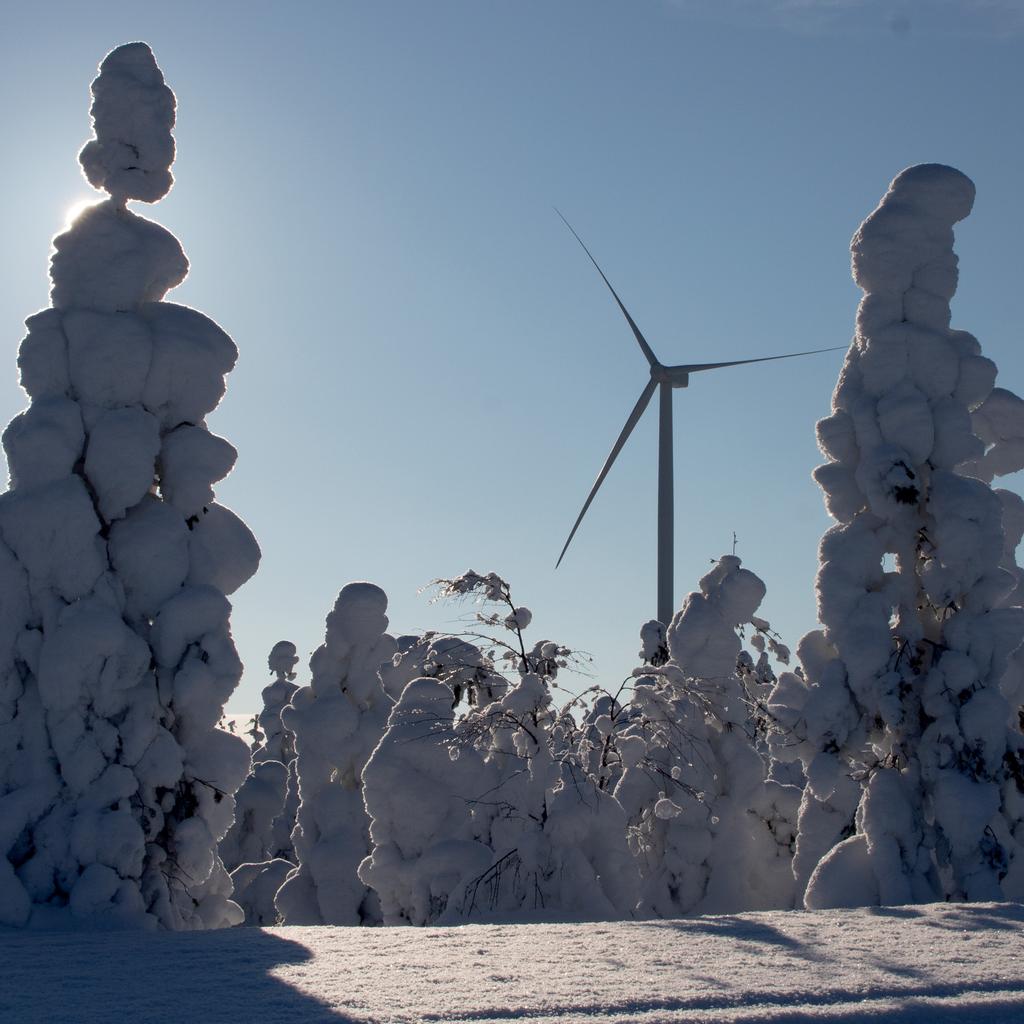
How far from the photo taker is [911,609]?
17797mm

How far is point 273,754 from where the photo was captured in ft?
137

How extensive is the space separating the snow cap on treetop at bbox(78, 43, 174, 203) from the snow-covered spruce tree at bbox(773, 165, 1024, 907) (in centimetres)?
992

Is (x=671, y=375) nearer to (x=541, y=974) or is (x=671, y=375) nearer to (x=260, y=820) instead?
(x=260, y=820)

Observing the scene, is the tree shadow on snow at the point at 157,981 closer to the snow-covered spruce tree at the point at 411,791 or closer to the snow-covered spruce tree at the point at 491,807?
the snow-covered spruce tree at the point at 491,807

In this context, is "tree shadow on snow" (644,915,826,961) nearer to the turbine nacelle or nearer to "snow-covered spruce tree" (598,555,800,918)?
"snow-covered spruce tree" (598,555,800,918)

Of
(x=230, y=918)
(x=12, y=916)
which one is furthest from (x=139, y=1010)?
(x=230, y=918)

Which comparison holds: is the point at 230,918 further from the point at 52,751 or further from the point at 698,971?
the point at 698,971

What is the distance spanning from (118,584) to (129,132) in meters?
6.10

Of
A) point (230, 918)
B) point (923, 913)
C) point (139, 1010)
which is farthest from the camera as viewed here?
point (230, 918)

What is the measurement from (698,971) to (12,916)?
8.46 m

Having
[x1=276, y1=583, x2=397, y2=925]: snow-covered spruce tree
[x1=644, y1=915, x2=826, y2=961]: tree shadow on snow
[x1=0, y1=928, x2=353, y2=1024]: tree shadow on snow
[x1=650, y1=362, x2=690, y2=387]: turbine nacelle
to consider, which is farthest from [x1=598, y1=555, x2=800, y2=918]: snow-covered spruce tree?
[x1=650, y1=362, x2=690, y2=387]: turbine nacelle

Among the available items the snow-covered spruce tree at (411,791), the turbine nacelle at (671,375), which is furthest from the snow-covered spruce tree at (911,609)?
the turbine nacelle at (671,375)

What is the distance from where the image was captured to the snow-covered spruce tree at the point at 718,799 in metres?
23.1

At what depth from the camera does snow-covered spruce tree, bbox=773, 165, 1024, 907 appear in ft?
54.4
